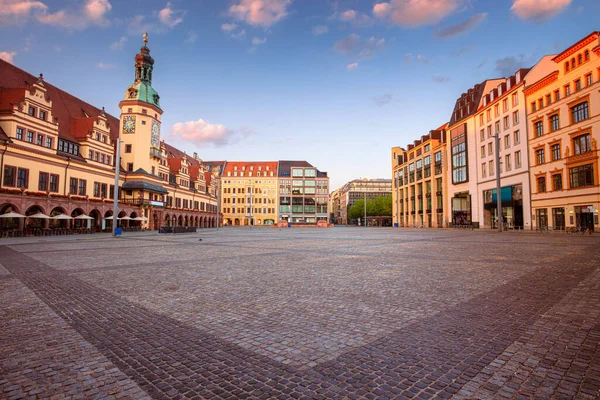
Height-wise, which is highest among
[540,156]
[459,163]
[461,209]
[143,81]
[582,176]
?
[143,81]

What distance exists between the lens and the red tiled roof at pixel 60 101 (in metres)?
38.5

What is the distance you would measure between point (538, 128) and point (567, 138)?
5.36m

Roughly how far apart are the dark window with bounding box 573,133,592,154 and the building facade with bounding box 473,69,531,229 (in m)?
7.36

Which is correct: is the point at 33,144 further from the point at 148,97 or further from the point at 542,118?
the point at 542,118

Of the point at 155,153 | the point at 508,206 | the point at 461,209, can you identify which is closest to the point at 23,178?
the point at 155,153

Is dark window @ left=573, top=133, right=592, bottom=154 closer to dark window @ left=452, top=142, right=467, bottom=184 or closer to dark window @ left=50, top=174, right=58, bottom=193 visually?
dark window @ left=452, top=142, right=467, bottom=184

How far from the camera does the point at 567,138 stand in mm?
37875

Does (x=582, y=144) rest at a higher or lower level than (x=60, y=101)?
lower

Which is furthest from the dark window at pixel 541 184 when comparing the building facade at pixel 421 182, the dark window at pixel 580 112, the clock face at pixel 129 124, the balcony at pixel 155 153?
the clock face at pixel 129 124

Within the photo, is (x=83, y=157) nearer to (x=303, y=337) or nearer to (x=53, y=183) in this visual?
(x=53, y=183)

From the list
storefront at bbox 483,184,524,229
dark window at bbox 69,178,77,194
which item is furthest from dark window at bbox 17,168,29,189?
storefront at bbox 483,184,524,229

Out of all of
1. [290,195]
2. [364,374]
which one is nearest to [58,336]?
[364,374]

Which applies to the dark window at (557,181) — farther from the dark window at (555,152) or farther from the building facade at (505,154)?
the building facade at (505,154)

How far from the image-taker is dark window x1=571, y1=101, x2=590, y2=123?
35844 millimetres
